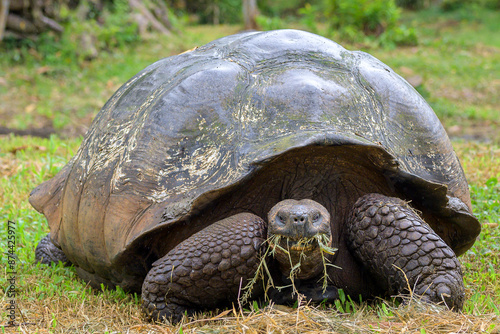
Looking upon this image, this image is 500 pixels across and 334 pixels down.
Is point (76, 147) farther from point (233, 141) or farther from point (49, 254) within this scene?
point (233, 141)

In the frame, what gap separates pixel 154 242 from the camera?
2.71 meters

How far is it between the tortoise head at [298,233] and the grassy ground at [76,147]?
21cm

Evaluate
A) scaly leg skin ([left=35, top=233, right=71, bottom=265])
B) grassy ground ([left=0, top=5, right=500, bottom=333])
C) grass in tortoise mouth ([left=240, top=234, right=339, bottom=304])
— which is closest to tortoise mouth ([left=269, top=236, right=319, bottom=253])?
grass in tortoise mouth ([left=240, top=234, right=339, bottom=304])

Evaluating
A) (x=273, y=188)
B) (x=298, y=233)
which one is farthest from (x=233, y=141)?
(x=298, y=233)

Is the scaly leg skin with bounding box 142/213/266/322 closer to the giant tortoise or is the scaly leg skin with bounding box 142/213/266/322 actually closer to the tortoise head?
the giant tortoise

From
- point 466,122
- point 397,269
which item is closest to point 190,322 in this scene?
point 397,269

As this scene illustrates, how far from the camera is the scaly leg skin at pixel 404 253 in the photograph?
2.44 m

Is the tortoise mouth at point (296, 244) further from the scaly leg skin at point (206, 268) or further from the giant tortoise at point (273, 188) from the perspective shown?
the scaly leg skin at point (206, 268)

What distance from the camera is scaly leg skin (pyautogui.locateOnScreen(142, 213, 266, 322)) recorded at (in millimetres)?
2441

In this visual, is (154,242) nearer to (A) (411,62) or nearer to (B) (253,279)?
(B) (253,279)

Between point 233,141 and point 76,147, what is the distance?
382 cm

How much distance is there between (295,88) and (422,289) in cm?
109

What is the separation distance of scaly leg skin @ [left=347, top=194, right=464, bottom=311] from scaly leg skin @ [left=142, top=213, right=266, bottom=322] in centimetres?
50

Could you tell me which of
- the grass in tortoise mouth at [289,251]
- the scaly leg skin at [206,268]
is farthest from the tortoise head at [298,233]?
the scaly leg skin at [206,268]
